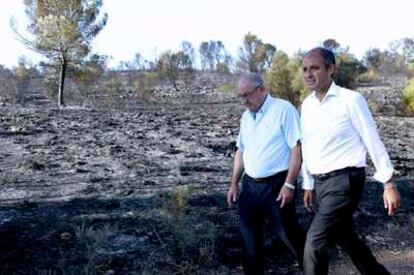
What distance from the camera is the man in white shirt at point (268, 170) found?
4.43m

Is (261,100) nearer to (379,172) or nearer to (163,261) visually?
(379,172)

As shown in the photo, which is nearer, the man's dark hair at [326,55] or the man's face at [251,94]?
the man's dark hair at [326,55]

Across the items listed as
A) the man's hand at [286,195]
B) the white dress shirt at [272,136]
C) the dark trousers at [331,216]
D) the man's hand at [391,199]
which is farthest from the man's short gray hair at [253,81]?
the man's hand at [391,199]

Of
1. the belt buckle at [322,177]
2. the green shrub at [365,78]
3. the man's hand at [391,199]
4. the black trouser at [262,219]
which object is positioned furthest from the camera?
the green shrub at [365,78]

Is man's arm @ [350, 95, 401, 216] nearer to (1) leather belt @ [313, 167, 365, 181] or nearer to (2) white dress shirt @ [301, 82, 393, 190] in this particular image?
(2) white dress shirt @ [301, 82, 393, 190]

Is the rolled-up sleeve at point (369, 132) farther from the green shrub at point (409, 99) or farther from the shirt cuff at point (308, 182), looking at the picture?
the green shrub at point (409, 99)

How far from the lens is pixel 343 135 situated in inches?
157

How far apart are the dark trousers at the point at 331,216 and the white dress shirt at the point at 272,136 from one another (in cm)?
48

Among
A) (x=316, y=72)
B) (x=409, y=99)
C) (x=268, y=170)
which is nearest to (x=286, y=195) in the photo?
(x=268, y=170)

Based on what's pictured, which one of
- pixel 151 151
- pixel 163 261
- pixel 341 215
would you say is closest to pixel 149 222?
pixel 163 261

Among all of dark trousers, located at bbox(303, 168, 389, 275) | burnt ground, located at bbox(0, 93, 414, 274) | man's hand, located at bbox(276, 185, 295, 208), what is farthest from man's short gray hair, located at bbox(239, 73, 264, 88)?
burnt ground, located at bbox(0, 93, 414, 274)

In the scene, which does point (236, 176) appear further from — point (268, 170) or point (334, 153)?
point (334, 153)

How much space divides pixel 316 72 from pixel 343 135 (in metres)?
0.44

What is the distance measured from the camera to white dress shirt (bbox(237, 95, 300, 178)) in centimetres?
445
